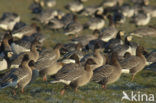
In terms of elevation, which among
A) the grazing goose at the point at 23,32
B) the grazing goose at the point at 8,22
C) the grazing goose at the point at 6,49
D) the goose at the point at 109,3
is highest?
the goose at the point at 109,3

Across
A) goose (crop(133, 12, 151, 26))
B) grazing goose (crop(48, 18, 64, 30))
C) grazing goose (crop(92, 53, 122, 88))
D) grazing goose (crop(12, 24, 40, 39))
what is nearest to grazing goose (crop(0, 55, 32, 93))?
grazing goose (crop(92, 53, 122, 88))

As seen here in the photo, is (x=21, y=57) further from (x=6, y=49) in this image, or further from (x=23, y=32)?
(x=23, y=32)

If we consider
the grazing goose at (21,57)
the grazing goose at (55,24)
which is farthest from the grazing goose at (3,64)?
the grazing goose at (55,24)

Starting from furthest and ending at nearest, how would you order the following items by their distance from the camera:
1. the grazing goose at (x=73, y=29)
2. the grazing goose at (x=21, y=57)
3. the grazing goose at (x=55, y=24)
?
the grazing goose at (x=55, y=24)
the grazing goose at (x=73, y=29)
the grazing goose at (x=21, y=57)

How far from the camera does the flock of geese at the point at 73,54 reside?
1602 centimetres

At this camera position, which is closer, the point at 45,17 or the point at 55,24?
the point at 55,24

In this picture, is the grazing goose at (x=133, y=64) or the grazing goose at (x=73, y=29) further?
the grazing goose at (x=73, y=29)

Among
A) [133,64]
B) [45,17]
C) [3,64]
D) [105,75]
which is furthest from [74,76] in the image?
A: [45,17]

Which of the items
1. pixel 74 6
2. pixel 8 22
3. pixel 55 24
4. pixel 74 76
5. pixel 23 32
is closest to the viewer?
pixel 74 76

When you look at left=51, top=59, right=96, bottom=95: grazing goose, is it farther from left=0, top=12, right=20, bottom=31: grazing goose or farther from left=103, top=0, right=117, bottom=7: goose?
left=103, top=0, right=117, bottom=7: goose

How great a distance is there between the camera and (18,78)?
50.4 feet

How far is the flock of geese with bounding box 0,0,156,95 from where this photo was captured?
16.0 metres

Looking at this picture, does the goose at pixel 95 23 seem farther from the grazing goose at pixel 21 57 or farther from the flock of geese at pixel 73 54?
the grazing goose at pixel 21 57

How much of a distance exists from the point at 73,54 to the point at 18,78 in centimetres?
529
